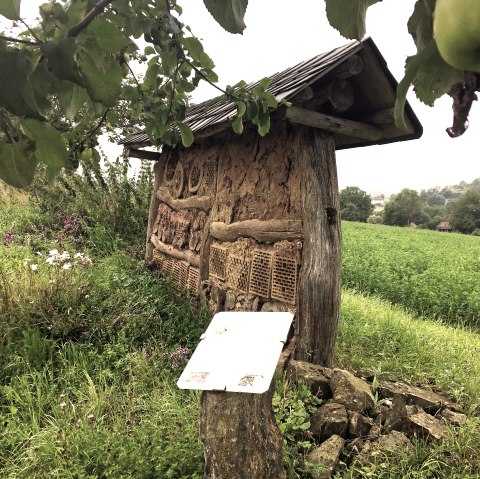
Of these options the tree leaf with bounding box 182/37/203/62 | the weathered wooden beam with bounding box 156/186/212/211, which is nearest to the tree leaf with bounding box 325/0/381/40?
the tree leaf with bounding box 182/37/203/62

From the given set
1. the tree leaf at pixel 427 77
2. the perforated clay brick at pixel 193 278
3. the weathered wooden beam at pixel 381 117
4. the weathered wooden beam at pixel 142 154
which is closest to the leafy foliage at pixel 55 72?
the tree leaf at pixel 427 77

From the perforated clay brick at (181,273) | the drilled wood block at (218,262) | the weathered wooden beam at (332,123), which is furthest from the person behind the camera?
the perforated clay brick at (181,273)

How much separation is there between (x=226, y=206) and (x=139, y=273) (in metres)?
1.88

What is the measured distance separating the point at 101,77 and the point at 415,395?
10.4 ft

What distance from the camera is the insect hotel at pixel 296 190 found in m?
3.21

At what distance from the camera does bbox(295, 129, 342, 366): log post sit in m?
3.21

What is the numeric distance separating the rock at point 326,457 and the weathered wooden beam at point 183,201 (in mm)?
2698

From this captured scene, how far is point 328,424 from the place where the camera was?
2.59m

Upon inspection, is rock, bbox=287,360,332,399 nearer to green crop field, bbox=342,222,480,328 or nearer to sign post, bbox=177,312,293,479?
Answer: sign post, bbox=177,312,293,479

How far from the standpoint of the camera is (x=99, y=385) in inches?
120

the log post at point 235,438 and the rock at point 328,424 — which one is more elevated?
the log post at point 235,438

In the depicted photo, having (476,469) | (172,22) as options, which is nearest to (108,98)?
(172,22)

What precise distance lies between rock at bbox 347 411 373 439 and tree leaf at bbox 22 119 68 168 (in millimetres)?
2577

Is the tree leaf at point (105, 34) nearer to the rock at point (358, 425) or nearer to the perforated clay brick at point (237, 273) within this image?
the rock at point (358, 425)
